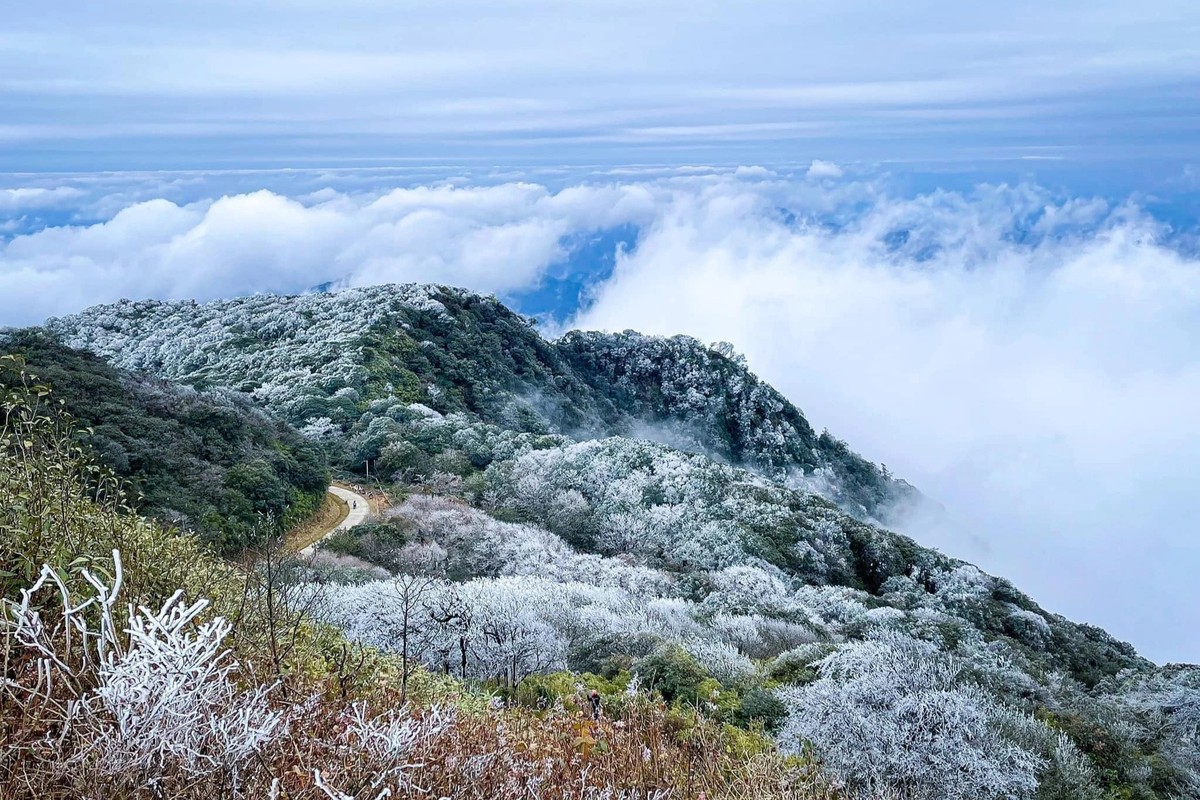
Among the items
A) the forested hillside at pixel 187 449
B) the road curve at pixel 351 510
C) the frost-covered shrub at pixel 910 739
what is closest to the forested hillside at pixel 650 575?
the frost-covered shrub at pixel 910 739

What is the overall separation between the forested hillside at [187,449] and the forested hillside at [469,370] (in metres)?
6.98

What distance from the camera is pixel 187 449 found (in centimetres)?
2489

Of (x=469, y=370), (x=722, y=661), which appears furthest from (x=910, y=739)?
(x=469, y=370)

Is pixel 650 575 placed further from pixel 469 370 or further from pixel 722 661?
pixel 469 370

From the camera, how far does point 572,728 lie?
5312mm

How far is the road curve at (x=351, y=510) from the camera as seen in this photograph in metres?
24.7

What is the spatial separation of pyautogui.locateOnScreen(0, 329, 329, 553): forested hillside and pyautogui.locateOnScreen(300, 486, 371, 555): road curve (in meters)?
1.02

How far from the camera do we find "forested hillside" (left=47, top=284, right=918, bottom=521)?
46.2 meters

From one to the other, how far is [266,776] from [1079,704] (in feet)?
52.4

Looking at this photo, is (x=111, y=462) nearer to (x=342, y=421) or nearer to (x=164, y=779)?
(x=342, y=421)

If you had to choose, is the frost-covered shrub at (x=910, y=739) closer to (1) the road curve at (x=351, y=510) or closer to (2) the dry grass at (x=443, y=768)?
(2) the dry grass at (x=443, y=768)

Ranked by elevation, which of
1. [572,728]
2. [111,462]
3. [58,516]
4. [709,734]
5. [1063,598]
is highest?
[58,516]

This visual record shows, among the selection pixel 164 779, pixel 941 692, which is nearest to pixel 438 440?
pixel 941 692

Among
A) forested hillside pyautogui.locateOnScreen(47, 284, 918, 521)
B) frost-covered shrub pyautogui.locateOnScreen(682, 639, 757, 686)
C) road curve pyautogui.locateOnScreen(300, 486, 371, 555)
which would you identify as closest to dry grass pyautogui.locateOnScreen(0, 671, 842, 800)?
frost-covered shrub pyautogui.locateOnScreen(682, 639, 757, 686)
